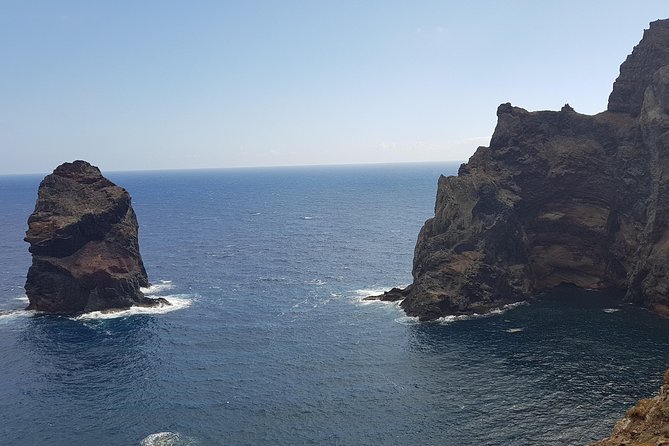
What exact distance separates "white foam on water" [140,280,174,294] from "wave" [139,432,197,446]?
Answer: 6933 cm

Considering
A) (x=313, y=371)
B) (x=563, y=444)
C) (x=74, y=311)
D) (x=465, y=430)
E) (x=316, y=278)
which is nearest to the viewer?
(x=563, y=444)

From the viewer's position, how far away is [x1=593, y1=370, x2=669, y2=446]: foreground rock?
101ft

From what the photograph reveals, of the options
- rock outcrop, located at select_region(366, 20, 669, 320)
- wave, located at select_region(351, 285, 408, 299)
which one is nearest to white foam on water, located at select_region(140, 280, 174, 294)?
wave, located at select_region(351, 285, 408, 299)

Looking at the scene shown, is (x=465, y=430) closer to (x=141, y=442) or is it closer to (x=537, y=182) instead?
(x=141, y=442)

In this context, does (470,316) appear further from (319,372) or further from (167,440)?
(167,440)

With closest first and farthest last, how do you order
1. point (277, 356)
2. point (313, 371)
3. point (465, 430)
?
point (465, 430) → point (313, 371) → point (277, 356)

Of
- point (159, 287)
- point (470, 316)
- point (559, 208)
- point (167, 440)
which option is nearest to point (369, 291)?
point (470, 316)

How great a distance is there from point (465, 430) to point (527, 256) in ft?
224

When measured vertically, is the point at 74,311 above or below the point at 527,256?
below

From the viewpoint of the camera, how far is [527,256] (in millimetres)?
127125

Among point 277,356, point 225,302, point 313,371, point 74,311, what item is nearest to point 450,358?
point 313,371

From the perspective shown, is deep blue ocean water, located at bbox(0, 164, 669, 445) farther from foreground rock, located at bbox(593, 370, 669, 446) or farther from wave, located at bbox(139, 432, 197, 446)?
foreground rock, located at bbox(593, 370, 669, 446)

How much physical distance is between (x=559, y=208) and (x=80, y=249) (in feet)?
341

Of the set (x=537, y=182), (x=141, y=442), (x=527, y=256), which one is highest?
(x=537, y=182)
